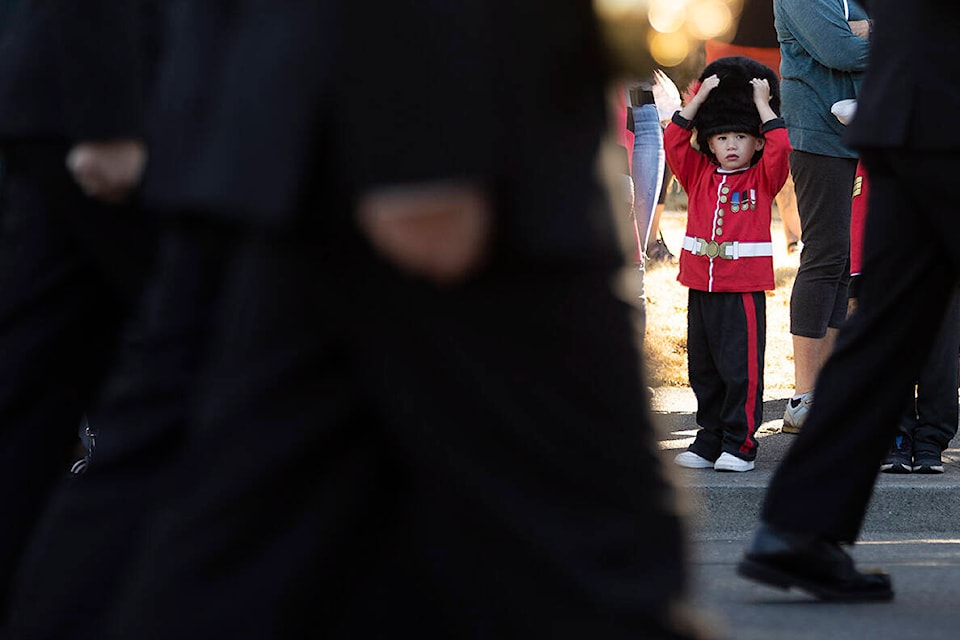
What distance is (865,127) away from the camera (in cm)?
296

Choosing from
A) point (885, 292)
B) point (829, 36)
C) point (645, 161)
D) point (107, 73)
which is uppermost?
point (107, 73)

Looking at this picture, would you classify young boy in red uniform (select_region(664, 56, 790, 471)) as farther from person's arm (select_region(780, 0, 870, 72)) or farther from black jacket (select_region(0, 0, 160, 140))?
black jacket (select_region(0, 0, 160, 140))

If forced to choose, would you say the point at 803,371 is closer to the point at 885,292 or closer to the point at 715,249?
the point at 715,249

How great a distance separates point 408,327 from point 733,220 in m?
3.62

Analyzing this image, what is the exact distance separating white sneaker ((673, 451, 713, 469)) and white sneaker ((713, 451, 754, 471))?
59 mm

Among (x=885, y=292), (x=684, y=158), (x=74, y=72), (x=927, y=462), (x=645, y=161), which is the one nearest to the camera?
(x=74, y=72)

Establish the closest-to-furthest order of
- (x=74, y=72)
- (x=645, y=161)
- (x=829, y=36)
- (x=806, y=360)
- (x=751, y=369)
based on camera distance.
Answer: (x=74, y=72)
(x=751, y=369)
(x=829, y=36)
(x=806, y=360)
(x=645, y=161)

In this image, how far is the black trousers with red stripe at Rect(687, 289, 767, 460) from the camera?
16.2ft

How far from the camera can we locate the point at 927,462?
15.9 ft

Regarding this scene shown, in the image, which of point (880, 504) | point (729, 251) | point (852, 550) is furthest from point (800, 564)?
point (729, 251)

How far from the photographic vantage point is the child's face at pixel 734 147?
5035mm

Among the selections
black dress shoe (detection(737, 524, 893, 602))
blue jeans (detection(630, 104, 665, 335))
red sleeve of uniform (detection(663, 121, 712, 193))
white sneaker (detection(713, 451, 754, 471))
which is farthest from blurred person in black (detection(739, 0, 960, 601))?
blue jeans (detection(630, 104, 665, 335))

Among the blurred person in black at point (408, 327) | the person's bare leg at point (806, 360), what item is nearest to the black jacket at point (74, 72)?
the blurred person in black at point (408, 327)

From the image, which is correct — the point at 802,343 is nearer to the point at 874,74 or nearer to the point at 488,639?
the point at 874,74
